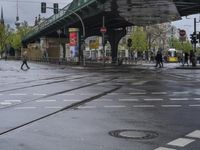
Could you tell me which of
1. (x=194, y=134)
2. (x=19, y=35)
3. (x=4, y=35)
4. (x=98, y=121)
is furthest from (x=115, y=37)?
(x=19, y=35)

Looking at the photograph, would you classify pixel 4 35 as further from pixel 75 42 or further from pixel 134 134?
pixel 134 134

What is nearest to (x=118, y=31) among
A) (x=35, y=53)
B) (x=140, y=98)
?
(x=35, y=53)

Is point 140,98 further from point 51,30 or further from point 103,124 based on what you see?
point 51,30

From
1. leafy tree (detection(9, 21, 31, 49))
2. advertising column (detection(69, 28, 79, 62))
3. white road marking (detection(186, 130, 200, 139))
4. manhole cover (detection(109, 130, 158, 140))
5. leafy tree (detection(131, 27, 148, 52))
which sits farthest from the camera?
leafy tree (detection(9, 21, 31, 49))

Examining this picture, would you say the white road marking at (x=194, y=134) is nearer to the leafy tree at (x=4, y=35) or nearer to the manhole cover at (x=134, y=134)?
the manhole cover at (x=134, y=134)

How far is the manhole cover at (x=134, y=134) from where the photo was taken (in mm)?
10055

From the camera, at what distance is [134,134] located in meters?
10.4

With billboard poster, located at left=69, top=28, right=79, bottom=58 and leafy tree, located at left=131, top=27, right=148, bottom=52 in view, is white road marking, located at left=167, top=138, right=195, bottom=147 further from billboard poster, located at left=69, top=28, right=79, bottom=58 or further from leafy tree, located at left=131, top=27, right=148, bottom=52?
leafy tree, located at left=131, top=27, right=148, bottom=52

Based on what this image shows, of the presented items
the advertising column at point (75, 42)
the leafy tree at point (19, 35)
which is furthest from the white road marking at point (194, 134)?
the leafy tree at point (19, 35)

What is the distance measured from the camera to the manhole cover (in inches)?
396

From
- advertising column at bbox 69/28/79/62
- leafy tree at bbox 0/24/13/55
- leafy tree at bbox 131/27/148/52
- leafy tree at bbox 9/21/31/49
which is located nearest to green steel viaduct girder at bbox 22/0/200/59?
advertising column at bbox 69/28/79/62

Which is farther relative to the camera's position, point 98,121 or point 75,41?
point 75,41

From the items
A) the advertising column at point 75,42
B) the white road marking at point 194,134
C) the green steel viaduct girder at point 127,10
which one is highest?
the green steel viaduct girder at point 127,10

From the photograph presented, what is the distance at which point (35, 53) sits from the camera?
373ft
